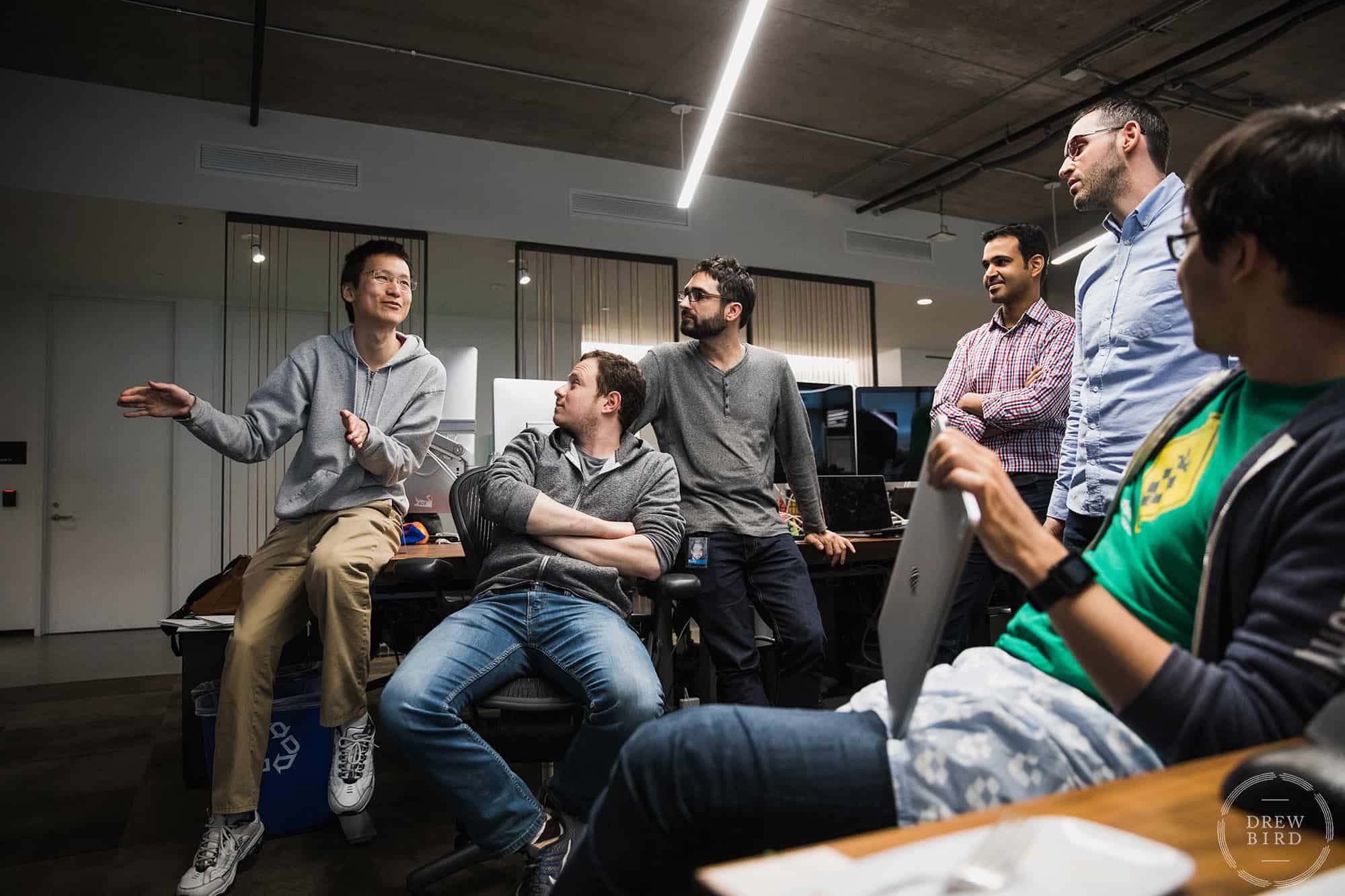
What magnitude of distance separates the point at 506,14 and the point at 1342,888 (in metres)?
5.04

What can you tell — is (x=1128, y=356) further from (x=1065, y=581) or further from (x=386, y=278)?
(x=386, y=278)

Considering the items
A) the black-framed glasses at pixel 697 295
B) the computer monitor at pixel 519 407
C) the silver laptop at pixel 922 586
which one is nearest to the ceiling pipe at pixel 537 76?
the black-framed glasses at pixel 697 295

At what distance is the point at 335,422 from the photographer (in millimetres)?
2447

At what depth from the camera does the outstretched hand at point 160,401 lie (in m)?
2.20

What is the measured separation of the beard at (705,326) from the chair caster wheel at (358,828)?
1.73m

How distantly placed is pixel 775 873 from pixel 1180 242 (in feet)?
2.61

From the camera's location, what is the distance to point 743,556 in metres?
2.56

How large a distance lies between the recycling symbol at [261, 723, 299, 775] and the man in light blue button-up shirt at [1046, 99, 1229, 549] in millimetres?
2126

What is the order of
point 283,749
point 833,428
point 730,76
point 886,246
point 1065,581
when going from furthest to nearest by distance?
point 886,246 < point 833,428 < point 730,76 < point 283,749 < point 1065,581

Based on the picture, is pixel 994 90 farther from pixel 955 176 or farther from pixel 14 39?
pixel 14 39

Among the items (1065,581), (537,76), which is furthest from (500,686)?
(537,76)

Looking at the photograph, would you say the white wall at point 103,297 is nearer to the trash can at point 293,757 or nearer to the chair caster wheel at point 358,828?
the trash can at point 293,757

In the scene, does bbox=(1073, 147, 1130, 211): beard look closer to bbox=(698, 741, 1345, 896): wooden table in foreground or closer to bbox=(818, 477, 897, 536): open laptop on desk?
bbox=(818, 477, 897, 536): open laptop on desk

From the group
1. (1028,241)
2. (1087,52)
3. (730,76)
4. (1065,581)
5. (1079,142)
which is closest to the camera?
(1065,581)
